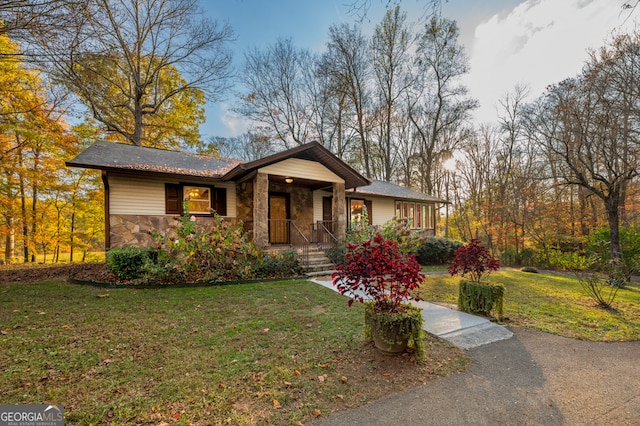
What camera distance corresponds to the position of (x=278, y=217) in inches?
463

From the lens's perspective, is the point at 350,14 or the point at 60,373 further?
the point at 350,14

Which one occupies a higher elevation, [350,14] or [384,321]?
[350,14]

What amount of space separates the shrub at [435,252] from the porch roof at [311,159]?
4.65 metres

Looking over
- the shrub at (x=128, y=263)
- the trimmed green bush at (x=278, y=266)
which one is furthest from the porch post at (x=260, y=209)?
the shrub at (x=128, y=263)

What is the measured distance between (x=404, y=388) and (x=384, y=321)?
2.17 ft

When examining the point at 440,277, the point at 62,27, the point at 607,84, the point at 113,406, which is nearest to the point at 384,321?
the point at 113,406

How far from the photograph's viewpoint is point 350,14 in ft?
9.84

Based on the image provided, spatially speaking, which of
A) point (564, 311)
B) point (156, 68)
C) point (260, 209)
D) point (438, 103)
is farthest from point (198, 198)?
point (438, 103)

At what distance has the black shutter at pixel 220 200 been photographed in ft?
32.8

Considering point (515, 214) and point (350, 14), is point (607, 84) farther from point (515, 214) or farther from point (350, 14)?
point (350, 14)

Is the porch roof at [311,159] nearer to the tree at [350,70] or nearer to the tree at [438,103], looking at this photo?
the tree at [350,70]

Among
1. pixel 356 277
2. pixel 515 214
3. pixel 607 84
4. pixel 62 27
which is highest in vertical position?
pixel 607 84

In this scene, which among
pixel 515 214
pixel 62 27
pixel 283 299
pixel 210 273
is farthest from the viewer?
pixel 515 214

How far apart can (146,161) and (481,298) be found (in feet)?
34.4
